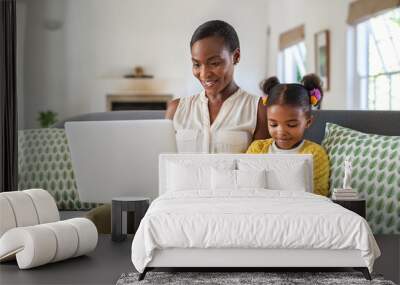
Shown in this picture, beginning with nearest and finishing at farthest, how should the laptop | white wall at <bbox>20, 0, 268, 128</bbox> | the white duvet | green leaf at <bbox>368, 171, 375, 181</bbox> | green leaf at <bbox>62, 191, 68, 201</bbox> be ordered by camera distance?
the white duvet → the laptop → green leaf at <bbox>368, 171, 375, 181</bbox> → green leaf at <bbox>62, 191, 68, 201</bbox> → white wall at <bbox>20, 0, 268, 128</bbox>

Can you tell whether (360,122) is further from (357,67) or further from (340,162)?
(357,67)

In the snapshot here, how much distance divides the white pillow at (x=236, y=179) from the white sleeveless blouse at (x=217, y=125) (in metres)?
0.17

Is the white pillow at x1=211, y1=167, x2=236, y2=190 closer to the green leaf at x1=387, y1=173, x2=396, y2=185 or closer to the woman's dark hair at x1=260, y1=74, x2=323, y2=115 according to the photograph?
the woman's dark hair at x1=260, y1=74, x2=323, y2=115

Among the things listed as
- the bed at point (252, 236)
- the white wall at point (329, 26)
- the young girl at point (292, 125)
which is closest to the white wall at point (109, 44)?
the white wall at point (329, 26)

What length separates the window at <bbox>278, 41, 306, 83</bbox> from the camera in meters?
9.06

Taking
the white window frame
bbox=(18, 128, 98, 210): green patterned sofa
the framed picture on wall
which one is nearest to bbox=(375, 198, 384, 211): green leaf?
bbox=(18, 128, 98, 210): green patterned sofa

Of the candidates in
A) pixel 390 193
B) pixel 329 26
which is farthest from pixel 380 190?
pixel 329 26

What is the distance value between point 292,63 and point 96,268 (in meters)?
7.07

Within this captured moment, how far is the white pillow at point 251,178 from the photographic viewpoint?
3016 millimetres

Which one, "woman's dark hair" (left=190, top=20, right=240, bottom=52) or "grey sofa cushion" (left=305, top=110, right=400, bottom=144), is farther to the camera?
"grey sofa cushion" (left=305, top=110, right=400, bottom=144)

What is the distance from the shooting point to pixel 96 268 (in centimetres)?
278

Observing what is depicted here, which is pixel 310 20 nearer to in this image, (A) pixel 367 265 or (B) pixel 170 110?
(B) pixel 170 110

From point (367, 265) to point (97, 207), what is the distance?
1.67 meters

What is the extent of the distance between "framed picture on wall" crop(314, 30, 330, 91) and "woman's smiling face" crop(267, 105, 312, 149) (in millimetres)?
4593
